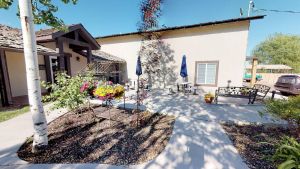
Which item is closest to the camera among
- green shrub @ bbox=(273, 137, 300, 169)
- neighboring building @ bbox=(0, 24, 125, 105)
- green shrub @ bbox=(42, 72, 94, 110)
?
green shrub @ bbox=(273, 137, 300, 169)

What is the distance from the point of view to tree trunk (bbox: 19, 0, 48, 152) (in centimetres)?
293

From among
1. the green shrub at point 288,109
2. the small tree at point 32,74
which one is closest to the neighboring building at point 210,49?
the green shrub at point 288,109

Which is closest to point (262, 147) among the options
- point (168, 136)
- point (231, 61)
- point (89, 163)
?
point (168, 136)

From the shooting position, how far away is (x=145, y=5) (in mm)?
11500

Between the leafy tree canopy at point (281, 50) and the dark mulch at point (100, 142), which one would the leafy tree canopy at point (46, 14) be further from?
the leafy tree canopy at point (281, 50)

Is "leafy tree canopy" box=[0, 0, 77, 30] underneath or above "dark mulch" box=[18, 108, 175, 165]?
above

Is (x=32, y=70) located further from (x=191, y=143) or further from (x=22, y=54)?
(x=22, y=54)

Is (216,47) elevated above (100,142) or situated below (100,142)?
above

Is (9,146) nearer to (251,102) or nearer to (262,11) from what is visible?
(251,102)

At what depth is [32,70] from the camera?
9.96ft

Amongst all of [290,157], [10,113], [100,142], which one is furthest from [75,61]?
[290,157]

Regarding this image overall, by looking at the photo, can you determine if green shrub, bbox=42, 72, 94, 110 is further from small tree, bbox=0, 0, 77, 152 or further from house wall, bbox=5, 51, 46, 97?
house wall, bbox=5, 51, 46, 97

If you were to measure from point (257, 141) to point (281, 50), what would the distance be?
152 ft

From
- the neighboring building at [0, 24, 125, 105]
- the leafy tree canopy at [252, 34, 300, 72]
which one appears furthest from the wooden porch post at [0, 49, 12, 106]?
the leafy tree canopy at [252, 34, 300, 72]
